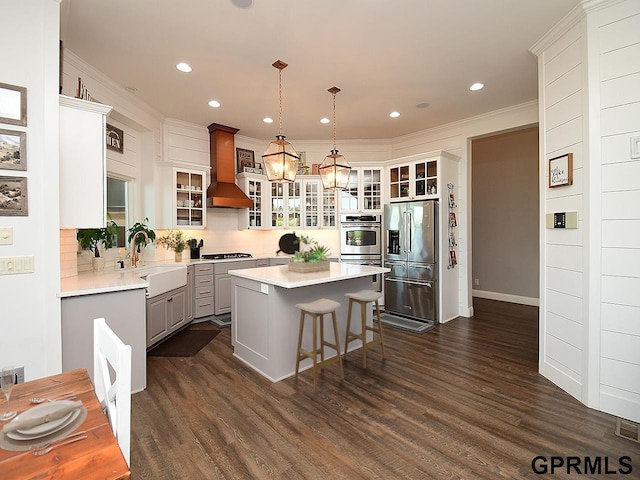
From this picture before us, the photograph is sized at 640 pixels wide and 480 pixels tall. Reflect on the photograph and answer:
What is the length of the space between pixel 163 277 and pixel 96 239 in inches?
30.6

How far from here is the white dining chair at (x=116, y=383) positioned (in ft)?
3.48

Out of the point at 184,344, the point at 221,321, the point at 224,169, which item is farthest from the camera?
the point at 224,169

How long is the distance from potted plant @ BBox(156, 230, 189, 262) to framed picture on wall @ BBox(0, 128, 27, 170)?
8.50 ft

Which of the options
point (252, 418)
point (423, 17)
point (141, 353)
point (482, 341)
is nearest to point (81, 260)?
point (141, 353)

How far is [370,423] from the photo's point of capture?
2.28 metres

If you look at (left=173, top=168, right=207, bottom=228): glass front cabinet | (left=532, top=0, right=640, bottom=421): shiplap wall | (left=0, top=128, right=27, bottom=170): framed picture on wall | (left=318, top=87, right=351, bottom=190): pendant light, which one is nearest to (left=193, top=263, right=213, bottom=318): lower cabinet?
(left=173, top=168, right=207, bottom=228): glass front cabinet

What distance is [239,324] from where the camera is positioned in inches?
133

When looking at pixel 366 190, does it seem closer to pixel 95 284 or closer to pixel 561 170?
pixel 561 170

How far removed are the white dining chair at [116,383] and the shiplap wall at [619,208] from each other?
10.1 feet

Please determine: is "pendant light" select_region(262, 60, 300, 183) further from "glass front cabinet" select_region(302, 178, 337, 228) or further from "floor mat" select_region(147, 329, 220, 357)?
"glass front cabinet" select_region(302, 178, 337, 228)

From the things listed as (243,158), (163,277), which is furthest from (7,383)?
(243,158)

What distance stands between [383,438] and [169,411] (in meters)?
1.61

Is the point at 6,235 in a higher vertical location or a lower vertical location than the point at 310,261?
higher

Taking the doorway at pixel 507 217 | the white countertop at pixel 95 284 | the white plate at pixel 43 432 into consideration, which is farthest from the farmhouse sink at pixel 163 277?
the doorway at pixel 507 217
